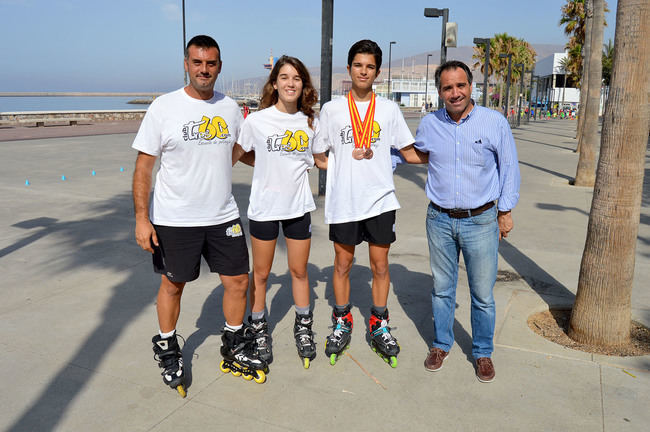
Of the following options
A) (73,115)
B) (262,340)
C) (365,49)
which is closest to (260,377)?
(262,340)

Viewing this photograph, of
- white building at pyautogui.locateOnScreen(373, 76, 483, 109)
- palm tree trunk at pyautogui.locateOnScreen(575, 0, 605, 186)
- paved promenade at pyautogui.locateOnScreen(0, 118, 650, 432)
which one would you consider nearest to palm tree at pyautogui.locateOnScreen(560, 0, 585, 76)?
palm tree trunk at pyautogui.locateOnScreen(575, 0, 605, 186)

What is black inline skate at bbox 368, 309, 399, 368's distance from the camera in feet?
11.6

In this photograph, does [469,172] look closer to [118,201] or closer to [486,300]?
[486,300]

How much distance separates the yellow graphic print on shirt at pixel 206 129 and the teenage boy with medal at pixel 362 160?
0.65m

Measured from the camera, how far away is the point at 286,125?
3352mm

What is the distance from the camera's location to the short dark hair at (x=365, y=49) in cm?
331

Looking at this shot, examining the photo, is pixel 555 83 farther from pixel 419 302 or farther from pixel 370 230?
pixel 370 230

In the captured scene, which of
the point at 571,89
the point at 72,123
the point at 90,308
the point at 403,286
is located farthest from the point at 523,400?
the point at 571,89

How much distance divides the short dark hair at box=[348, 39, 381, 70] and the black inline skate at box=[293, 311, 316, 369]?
5.69 ft

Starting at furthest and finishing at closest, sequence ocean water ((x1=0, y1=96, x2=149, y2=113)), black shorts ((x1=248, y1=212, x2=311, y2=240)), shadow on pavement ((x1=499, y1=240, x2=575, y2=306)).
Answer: ocean water ((x1=0, y1=96, x2=149, y2=113)) < shadow on pavement ((x1=499, y1=240, x2=575, y2=306)) < black shorts ((x1=248, y1=212, x2=311, y2=240))

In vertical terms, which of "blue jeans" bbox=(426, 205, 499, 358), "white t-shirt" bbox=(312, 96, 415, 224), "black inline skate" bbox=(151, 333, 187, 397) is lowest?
"black inline skate" bbox=(151, 333, 187, 397)

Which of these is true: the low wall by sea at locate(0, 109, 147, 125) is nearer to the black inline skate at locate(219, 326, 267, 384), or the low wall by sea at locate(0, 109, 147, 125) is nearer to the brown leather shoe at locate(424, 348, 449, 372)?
the black inline skate at locate(219, 326, 267, 384)

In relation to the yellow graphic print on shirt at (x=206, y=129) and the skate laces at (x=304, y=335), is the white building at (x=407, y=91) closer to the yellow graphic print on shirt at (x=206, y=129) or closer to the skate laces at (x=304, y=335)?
the skate laces at (x=304, y=335)

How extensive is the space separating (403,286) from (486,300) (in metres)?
1.81
